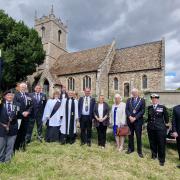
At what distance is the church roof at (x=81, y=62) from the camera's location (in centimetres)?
3053

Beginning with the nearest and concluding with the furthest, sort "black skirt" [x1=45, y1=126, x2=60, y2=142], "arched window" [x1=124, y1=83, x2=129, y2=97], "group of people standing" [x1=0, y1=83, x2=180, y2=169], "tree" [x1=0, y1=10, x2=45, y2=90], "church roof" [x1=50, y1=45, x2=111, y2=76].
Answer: "group of people standing" [x1=0, y1=83, x2=180, y2=169] → "black skirt" [x1=45, y1=126, x2=60, y2=142] → "tree" [x1=0, y1=10, x2=45, y2=90] → "arched window" [x1=124, y1=83, x2=129, y2=97] → "church roof" [x1=50, y1=45, x2=111, y2=76]

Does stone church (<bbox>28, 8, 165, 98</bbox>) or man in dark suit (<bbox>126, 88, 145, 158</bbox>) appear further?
stone church (<bbox>28, 8, 165, 98</bbox>)

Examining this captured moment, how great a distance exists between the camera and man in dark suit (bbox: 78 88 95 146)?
7824 mm

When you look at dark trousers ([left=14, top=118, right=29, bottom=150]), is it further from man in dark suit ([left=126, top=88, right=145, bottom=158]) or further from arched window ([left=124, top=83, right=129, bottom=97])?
arched window ([left=124, top=83, right=129, bottom=97])

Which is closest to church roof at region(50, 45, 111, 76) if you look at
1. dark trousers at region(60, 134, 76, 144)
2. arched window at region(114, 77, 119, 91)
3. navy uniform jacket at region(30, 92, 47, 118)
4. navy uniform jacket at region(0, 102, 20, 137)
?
arched window at region(114, 77, 119, 91)

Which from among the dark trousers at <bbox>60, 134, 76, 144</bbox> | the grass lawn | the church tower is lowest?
the grass lawn

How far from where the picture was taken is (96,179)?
15.7 feet

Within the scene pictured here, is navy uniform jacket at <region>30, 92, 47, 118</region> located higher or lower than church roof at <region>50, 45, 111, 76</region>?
lower

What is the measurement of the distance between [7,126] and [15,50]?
20.5 m

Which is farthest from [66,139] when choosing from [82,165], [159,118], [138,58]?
[138,58]

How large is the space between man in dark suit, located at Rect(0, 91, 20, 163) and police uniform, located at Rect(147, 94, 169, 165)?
12.0 feet

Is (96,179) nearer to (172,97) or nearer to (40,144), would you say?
(40,144)

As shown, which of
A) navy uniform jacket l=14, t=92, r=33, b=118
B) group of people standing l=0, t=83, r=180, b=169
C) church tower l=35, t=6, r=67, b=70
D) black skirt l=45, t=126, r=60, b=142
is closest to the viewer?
group of people standing l=0, t=83, r=180, b=169

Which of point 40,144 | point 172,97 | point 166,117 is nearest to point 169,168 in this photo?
point 166,117
